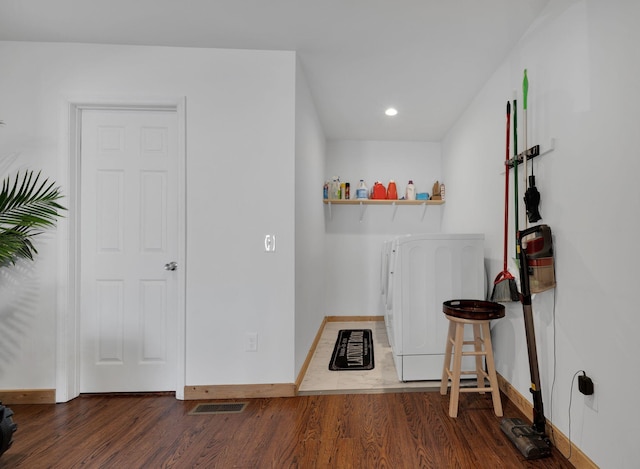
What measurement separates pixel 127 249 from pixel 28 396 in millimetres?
1160

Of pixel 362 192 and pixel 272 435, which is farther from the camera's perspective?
pixel 362 192

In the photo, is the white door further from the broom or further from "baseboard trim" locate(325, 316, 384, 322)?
"baseboard trim" locate(325, 316, 384, 322)

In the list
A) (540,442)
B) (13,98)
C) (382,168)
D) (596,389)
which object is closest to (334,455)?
(540,442)

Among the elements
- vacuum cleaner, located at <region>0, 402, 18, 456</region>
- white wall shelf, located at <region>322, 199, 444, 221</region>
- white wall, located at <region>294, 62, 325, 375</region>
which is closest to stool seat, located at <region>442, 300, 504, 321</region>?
white wall, located at <region>294, 62, 325, 375</region>

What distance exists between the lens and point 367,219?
4277mm

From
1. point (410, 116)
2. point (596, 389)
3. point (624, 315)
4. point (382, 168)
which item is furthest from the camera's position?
point (382, 168)

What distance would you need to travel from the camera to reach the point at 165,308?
2271 millimetres

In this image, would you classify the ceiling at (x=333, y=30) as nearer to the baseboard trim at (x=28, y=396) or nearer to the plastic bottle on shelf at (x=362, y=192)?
the plastic bottle on shelf at (x=362, y=192)

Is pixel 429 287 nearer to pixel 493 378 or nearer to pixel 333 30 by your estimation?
pixel 493 378

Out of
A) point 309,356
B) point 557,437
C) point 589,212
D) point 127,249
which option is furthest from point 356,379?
point 127,249

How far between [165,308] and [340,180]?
2756 millimetres

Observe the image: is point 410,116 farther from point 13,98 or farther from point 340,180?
point 13,98

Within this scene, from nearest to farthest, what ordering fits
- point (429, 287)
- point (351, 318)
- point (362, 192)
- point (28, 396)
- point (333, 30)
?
point (333, 30) → point (28, 396) → point (429, 287) → point (362, 192) → point (351, 318)

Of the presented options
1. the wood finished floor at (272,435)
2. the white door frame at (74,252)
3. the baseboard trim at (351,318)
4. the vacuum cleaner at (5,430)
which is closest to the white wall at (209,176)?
the white door frame at (74,252)
